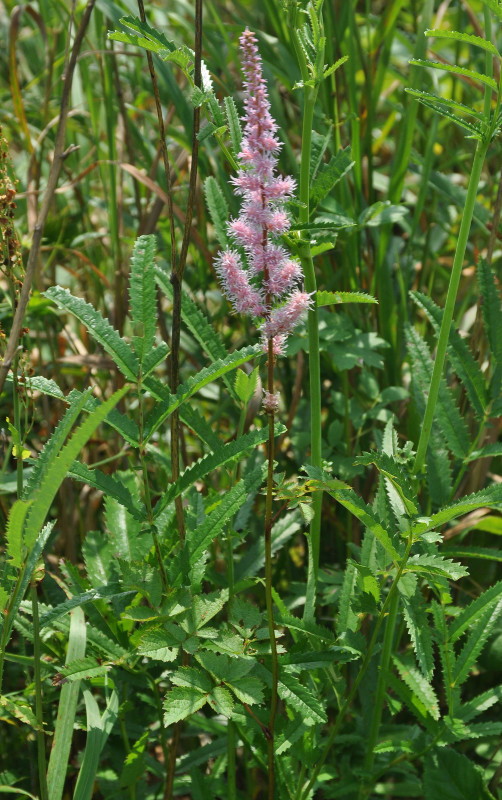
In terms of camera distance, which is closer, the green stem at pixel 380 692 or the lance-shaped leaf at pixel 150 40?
the lance-shaped leaf at pixel 150 40

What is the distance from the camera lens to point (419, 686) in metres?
1.14

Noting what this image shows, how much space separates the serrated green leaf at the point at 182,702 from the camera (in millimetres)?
873

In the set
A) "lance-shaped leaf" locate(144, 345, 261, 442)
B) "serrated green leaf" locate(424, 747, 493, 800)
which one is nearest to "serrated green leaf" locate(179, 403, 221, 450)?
"lance-shaped leaf" locate(144, 345, 261, 442)

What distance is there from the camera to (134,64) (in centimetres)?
189

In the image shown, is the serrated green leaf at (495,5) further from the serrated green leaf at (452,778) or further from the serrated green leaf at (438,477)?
the serrated green leaf at (452,778)

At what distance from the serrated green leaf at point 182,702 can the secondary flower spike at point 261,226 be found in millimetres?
394

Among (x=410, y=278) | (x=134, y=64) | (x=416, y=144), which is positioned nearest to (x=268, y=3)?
(x=134, y=64)

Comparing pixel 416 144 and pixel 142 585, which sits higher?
pixel 416 144

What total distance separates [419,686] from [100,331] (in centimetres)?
64

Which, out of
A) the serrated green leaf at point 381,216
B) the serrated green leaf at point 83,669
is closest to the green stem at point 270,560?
the serrated green leaf at point 83,669

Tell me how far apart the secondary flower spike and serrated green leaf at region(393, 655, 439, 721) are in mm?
558

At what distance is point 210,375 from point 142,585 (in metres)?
0.27

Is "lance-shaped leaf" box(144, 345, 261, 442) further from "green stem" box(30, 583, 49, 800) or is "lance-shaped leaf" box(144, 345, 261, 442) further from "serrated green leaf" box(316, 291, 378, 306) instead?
"green stem" box(30, 583, 49, 800)

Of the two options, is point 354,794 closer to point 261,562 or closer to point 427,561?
point 261,562
